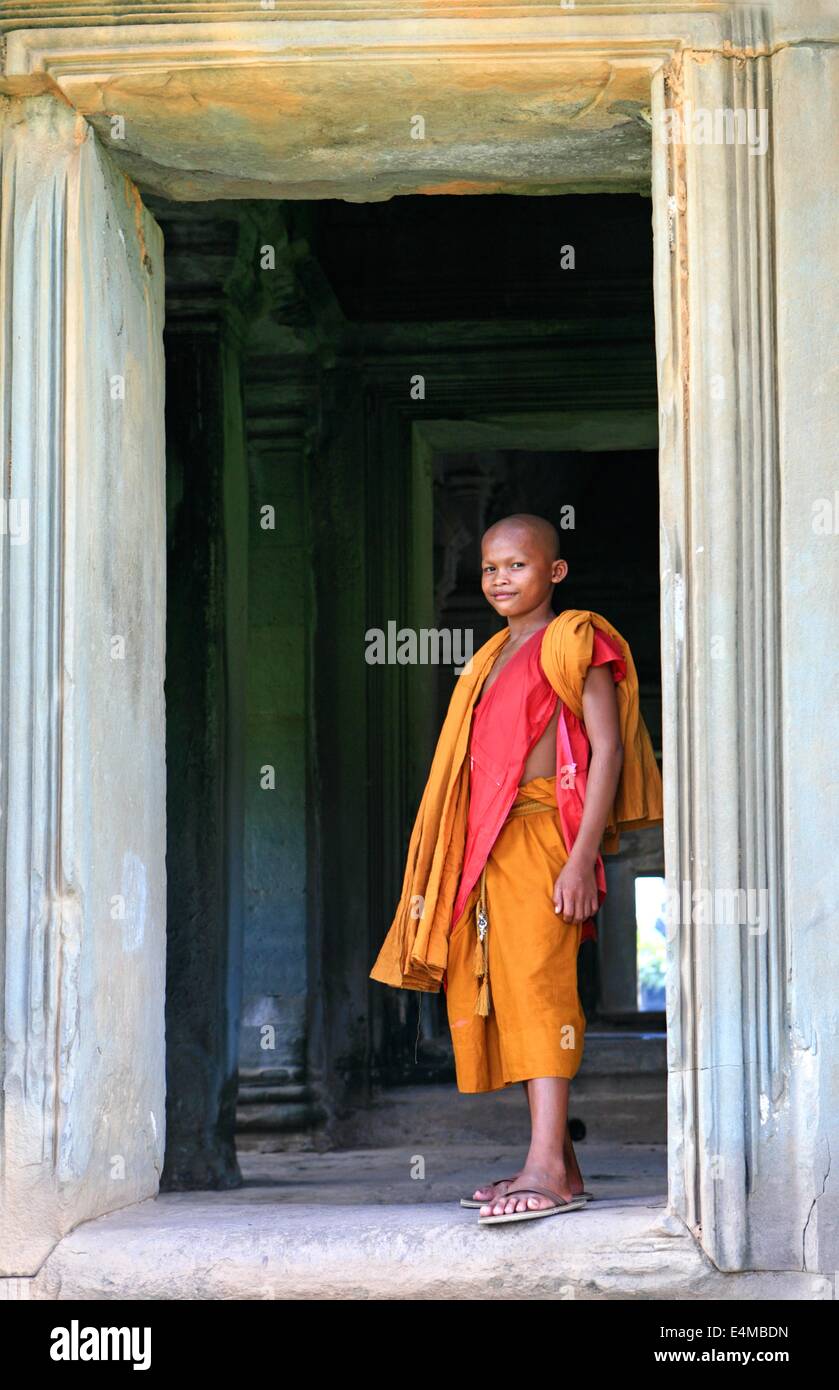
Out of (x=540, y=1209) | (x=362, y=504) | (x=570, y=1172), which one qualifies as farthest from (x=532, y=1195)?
(x=362, y=504)

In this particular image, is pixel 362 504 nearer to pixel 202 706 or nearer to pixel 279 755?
pixel 279 755

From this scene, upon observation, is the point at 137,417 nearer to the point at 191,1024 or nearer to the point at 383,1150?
the point at 191,1024

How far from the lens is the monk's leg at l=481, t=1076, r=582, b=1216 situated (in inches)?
165

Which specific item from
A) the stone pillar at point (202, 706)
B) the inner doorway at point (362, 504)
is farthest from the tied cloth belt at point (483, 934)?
the inner doorway at point (362, 504)

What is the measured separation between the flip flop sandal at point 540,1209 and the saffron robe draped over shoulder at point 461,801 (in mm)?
610

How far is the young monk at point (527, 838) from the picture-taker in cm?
434

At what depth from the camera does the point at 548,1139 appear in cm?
427

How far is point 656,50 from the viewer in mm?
4148

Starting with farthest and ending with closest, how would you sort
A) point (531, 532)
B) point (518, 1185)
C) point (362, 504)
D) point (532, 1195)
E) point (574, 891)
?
point (362, 504), point (531, 532), point (574, 891), point (518, 1185), point (532, 1195)

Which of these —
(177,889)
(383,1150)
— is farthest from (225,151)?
(383,1150)

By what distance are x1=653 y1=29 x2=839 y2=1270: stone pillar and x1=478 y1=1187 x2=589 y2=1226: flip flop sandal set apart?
0.96 feet

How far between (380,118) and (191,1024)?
A: 10.9 ft

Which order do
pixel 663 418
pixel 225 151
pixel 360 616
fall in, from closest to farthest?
pixel 663 418
pixel 225 151
pixel 360 616

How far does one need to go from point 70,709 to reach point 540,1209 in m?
1.57
